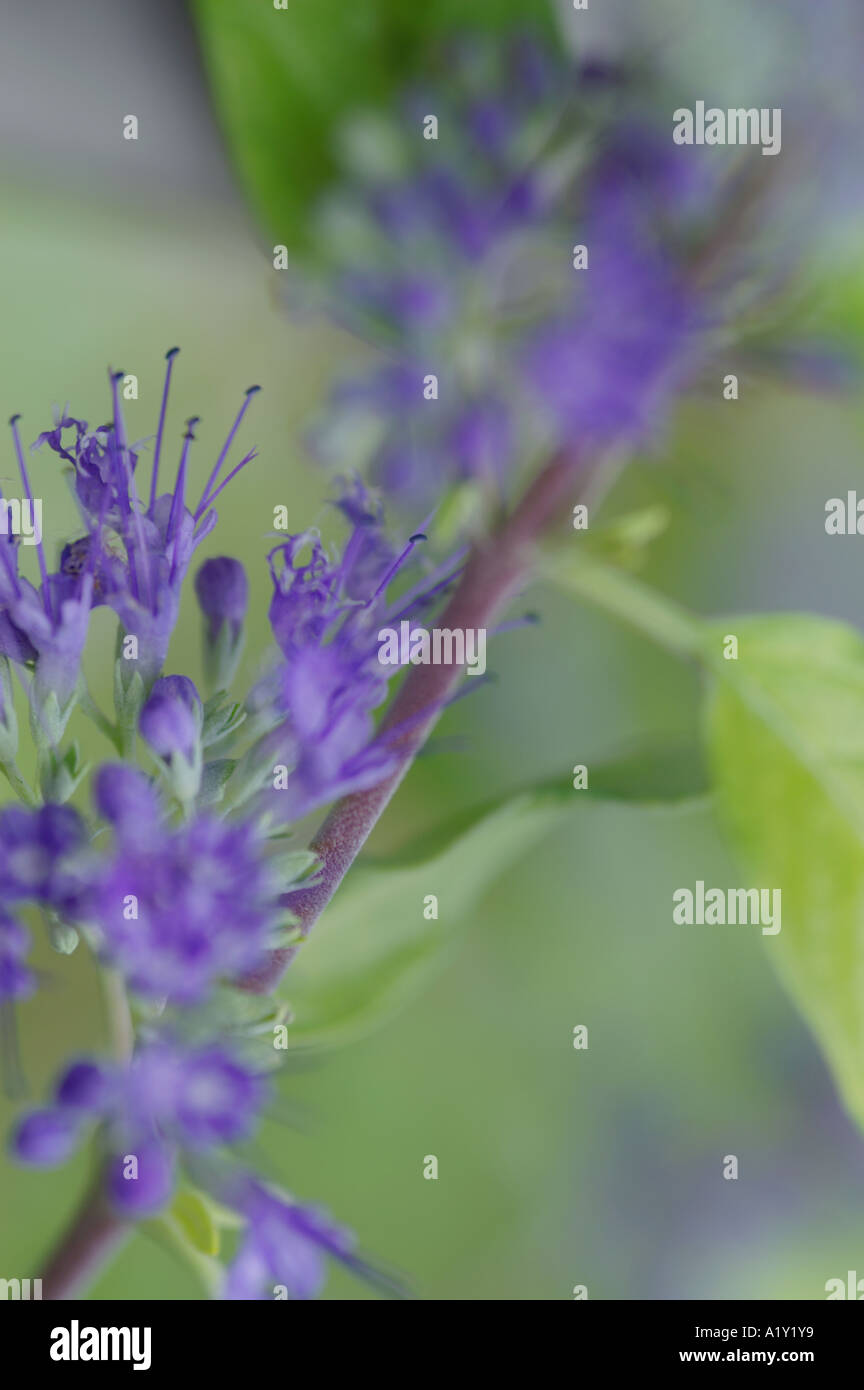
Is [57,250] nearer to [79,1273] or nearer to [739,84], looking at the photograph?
[739,84]

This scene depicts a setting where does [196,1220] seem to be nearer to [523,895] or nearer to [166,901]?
[166,901]

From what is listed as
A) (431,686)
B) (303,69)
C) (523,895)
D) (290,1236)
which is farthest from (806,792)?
(523,895)

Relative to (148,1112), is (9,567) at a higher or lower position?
higher

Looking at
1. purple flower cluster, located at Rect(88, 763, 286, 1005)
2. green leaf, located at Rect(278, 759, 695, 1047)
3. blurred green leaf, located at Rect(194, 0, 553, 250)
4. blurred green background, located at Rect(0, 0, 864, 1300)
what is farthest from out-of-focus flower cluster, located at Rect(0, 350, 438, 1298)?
blurred green background, located at Rect(0, 0, 864, 1300)

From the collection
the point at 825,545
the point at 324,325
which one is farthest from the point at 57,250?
the point at 825,545

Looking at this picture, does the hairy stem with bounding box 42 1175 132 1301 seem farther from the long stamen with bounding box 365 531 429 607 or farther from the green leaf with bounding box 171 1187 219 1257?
the long stamen with bounding box 365 531 429 607
